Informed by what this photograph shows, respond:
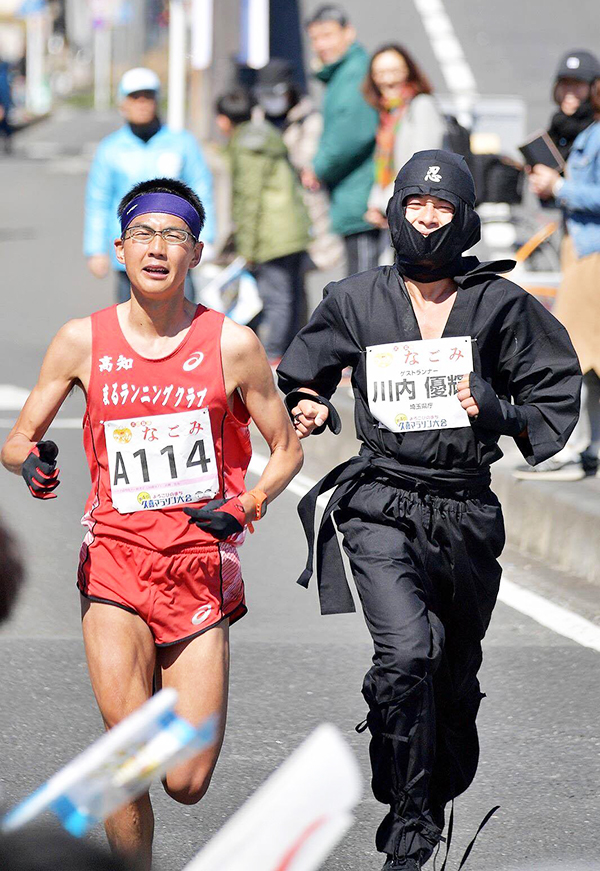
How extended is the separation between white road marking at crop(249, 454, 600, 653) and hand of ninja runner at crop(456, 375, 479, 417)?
243 cm

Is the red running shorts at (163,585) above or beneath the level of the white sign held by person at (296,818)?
beneath

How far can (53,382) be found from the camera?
4.27 meters

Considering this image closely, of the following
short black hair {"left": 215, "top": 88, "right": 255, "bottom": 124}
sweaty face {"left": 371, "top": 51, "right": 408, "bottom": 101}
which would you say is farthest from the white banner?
sweaty face {"left": 371, "top": 51, "right": 408, "bottom": 101}

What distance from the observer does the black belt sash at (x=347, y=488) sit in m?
4.41

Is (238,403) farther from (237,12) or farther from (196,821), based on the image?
(237,12)

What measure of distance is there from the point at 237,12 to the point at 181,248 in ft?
72.9

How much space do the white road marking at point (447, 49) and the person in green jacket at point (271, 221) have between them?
11.5m

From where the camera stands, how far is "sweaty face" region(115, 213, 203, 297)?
4172 millimetres

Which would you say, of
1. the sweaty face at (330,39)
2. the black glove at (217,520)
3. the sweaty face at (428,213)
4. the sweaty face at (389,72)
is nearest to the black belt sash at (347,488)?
the black glove at (217,520)

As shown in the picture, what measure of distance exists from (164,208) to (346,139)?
21.7ft

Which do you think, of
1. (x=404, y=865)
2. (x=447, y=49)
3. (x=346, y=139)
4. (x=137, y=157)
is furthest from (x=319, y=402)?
(x=447, y=49)

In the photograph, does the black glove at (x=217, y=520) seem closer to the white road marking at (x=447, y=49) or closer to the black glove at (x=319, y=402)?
the black glove at (x=319, y=402)

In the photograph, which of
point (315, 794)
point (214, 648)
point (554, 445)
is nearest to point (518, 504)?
point (554, 445)

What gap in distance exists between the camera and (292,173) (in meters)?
11.6
